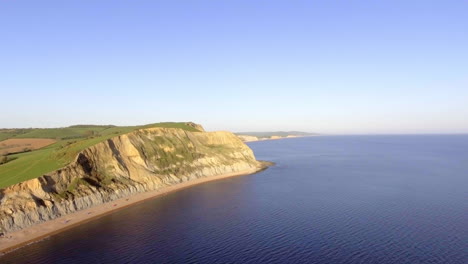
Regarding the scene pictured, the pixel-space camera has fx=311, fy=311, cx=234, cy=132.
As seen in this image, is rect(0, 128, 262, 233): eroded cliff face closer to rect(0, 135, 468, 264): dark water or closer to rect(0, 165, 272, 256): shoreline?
rect(0, 165, 272, 256): shoreline

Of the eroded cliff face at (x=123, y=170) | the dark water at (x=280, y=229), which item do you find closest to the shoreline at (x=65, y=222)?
the eroded cliff face at (x=123, y=170)

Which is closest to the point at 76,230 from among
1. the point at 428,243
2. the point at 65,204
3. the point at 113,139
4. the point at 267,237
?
the point at 65,204

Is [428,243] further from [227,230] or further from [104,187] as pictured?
[104,187]

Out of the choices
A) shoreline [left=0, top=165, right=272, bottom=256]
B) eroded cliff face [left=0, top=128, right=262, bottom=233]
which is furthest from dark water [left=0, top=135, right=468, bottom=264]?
eroded cliff face [left=0, top=128, right=262, bottom=233]

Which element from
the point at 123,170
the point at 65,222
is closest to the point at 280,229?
the point at 65,222

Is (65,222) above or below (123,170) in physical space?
below

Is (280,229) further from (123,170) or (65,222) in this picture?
(123,170)
